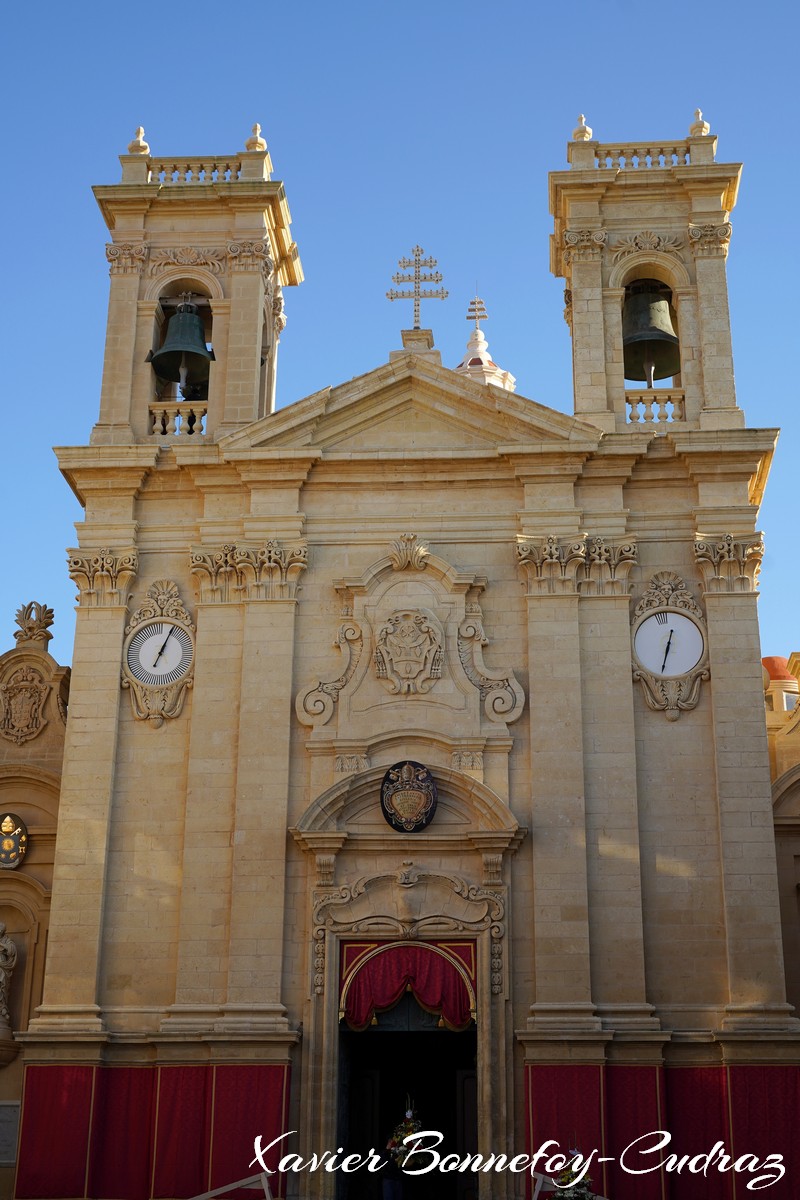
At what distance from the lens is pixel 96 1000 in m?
20.7

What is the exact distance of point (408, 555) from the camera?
880 inches

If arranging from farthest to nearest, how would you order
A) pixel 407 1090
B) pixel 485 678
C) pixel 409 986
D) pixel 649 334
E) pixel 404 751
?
1. pixel 649 334
2. pixel 407 1090
3. pixel 485 678
4. pixel 404 751
5. pixel 409 986

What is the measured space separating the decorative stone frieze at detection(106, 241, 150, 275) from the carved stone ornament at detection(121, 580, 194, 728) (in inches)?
218

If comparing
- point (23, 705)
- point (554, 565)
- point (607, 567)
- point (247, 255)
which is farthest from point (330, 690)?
point (247, 255)

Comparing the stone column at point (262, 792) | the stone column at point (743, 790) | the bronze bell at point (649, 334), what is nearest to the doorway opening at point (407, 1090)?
the stone column at point (262, 792)

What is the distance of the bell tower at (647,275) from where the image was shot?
76.7 ft

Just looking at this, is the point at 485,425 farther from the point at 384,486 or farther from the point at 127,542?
the point at 127,542

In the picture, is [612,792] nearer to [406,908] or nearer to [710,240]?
[406,908]

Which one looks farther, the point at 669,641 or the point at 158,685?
the point at 158,685

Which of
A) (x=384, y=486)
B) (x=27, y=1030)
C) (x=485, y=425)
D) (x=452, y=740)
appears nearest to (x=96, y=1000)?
(x=27, y=1030)

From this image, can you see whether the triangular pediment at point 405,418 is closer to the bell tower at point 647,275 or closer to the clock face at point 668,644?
the bell tower at point 647,275

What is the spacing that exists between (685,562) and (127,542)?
26.7ft

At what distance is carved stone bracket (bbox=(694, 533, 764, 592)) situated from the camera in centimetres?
2188

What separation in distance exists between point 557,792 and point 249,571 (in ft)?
17.9
